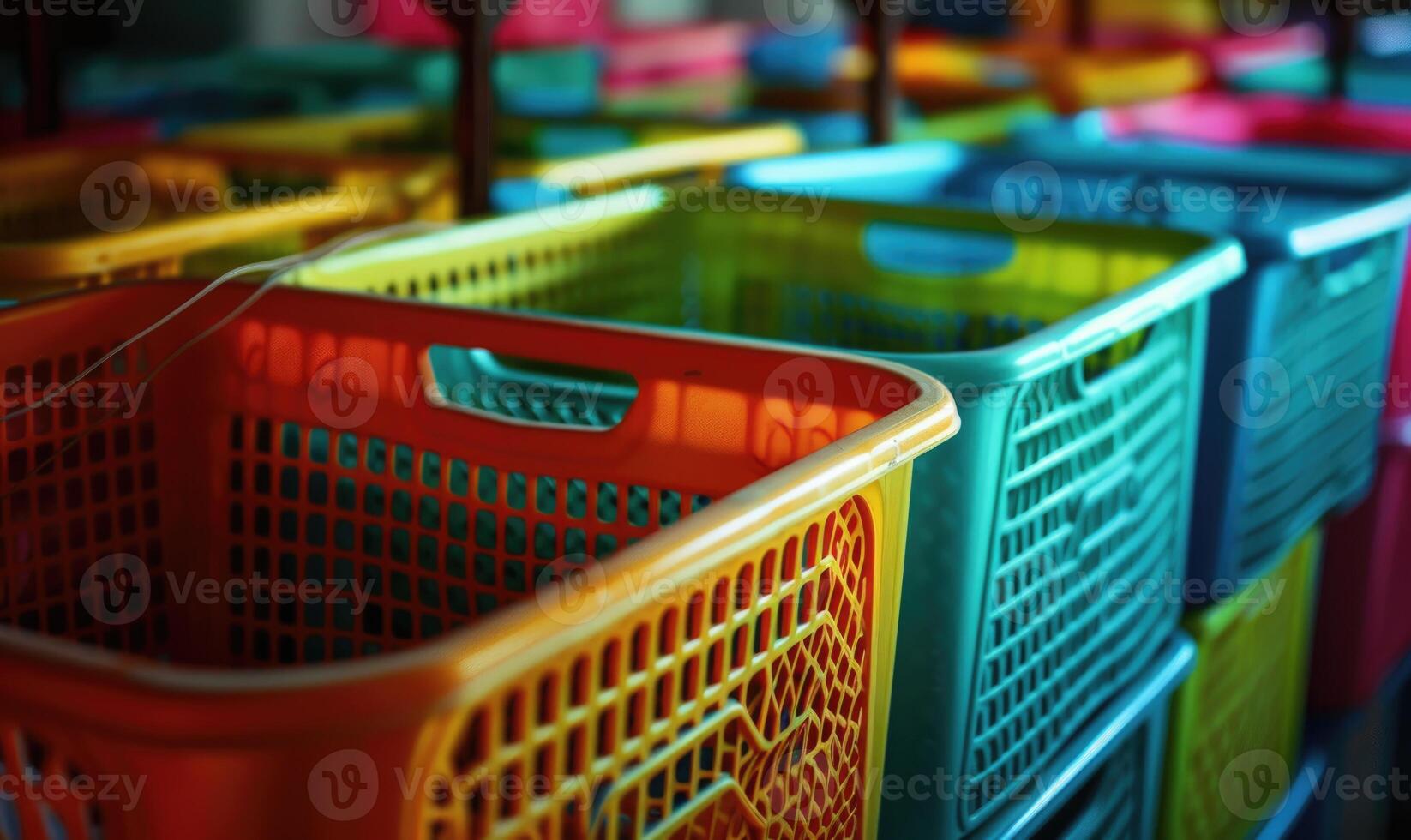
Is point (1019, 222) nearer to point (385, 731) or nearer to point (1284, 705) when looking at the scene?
point (1284, 705)

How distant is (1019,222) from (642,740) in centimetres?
84

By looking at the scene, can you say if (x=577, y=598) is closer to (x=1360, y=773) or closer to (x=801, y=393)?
(x=801, y=393)

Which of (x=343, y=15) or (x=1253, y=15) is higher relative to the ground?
(x=1253, y=15)

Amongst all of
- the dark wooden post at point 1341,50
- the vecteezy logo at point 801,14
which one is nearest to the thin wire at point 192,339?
the dark wooden post at point 1341,50

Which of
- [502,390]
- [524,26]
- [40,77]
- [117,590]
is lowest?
[117,590]

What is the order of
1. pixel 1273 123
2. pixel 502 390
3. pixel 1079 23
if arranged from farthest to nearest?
1. pixel 1079 23
2. pixel 1273 123
3. pixel 502 390

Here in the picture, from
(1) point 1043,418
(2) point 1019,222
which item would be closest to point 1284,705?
→ (2) point 1019,222

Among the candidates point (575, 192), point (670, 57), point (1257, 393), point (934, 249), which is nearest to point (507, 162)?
point (575, 192)

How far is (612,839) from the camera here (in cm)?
57

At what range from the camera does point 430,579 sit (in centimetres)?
90

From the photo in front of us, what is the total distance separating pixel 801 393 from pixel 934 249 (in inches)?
29.3

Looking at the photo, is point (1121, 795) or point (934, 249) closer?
point (1121, 795)

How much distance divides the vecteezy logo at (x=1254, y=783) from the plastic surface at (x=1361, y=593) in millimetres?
188

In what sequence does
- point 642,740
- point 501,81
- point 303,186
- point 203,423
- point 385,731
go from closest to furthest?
point 385,731, point 642,740, point 203,423, point 303,186, point 501,81
